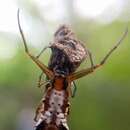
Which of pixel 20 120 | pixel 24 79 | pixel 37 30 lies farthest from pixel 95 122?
pixel 37 30

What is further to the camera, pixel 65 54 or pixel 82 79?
pixel 82 79

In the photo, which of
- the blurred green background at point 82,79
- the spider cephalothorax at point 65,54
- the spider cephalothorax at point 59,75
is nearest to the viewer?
the spider cephalothorax at point 59,75

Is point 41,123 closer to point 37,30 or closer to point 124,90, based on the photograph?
point 124,90

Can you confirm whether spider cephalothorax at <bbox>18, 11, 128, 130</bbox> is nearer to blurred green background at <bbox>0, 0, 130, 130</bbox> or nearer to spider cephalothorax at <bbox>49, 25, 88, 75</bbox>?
spider cephalothorax at <bbox>49, 25, 88, 75</bbox>

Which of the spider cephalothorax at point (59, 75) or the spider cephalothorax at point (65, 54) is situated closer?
the spider cephalothorax at point (59, 75)

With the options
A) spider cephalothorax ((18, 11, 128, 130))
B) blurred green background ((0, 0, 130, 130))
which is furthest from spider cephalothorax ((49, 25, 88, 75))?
blurred green background ((0, 0, 130, 130))

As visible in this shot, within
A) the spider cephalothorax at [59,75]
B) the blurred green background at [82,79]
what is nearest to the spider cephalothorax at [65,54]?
the spider cephalothorax at [59,75]

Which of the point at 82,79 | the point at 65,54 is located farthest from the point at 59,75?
the point at 82,79

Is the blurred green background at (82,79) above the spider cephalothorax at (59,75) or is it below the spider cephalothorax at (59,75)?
below

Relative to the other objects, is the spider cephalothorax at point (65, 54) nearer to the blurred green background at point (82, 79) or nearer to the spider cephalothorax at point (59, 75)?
the spider cephalothorax at point (59, 75)

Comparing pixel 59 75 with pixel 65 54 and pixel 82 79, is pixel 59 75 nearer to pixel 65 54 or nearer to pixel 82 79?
pixel 65 54

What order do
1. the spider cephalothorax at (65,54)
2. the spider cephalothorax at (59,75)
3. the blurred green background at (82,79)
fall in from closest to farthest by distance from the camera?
the spider cephalothorax at (59,75) < the spider cephalothorax at (65,54) < the blurred green background at (82,79)
